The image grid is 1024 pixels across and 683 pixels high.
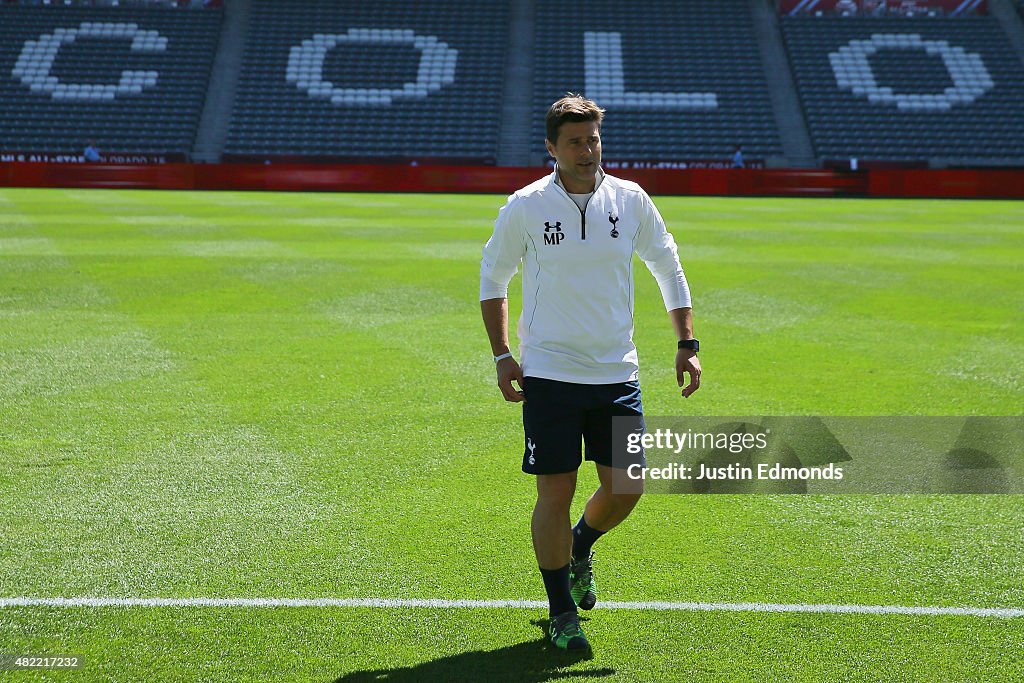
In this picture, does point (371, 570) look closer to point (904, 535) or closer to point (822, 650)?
point (822, 650)

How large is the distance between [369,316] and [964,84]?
40380 millimetres

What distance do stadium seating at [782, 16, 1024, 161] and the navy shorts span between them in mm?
38680

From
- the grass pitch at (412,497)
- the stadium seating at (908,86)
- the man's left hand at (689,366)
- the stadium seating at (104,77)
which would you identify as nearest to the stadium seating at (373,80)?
the stadium seating at (104,77)

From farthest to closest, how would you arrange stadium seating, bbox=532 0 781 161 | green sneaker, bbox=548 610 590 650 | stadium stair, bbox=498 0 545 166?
stadium stair, bbox=498 0 545 166 → stadium seating, bbox=532 0 781 161 → green sneaker, bbox=548 610 590 650

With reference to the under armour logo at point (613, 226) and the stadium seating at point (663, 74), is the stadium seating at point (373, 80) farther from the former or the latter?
the under armour logo at point (613, 226)

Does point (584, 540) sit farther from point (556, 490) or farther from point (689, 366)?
point (689, 366)

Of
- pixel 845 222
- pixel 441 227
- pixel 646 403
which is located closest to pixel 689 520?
pixel 646 403

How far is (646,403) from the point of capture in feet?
25.1

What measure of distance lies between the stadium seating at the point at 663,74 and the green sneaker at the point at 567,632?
36.0 meters

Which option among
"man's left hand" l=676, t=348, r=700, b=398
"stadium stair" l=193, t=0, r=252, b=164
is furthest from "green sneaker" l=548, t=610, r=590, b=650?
"stadium stair" l=193, t=0, r=252, b=164

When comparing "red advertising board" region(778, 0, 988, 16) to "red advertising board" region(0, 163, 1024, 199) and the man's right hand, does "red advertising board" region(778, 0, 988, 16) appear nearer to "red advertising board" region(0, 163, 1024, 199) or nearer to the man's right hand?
"red advertising board" region(0, 163, 1024, 199)

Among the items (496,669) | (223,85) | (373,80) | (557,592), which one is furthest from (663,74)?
(496,669)

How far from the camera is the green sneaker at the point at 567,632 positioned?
154 inches

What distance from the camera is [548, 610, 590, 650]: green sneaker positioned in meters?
3.90
